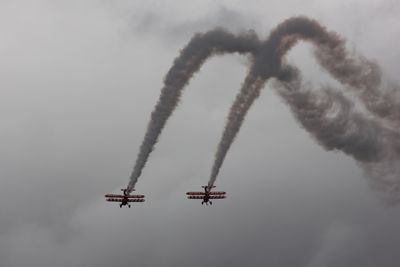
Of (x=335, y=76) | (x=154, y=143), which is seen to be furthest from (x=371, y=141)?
(x=154, y=143)

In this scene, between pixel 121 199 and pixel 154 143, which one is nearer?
pixel 154 143

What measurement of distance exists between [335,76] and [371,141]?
1299cm

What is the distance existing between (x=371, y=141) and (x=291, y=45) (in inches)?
972

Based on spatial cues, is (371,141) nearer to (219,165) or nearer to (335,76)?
(335,76)

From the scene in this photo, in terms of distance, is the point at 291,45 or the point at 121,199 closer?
the point at 291,45

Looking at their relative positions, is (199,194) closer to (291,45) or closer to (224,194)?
(224,194)

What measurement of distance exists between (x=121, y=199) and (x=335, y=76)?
97.7 feet

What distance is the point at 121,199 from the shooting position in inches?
4766

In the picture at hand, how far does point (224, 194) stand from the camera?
417 feet

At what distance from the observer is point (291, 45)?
10281 centimetres

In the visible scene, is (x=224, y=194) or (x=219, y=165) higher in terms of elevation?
(x=224, y=194)

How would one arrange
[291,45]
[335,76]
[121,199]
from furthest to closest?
[121,199] → [335,76] → [291,45]

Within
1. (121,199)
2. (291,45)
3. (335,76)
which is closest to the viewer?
(291,45)

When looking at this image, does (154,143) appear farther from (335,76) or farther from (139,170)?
(335,76)
